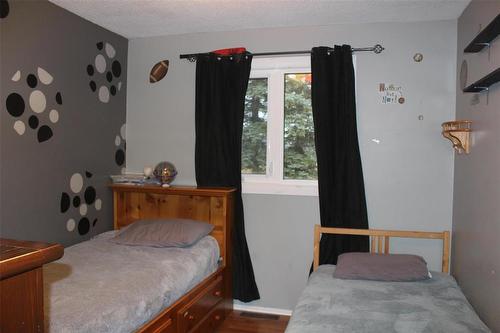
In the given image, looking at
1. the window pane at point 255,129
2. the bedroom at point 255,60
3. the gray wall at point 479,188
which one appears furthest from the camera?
the window pane at point 255,129

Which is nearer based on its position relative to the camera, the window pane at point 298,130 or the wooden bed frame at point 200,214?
the wooden bed frame at point 200,214

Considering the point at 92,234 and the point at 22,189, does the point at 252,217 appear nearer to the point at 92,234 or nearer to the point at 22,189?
the point at 92,234

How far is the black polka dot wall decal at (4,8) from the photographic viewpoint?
2.47 meters

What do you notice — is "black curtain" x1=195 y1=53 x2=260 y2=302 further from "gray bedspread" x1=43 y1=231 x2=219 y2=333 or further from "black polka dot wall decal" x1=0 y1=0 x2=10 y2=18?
"black polka dot wall decal" x1=0 y1=0 x2=10 y2=18

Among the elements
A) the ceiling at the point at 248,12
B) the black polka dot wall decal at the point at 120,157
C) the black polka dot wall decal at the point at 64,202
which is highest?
the ceiling at the point at 248,12

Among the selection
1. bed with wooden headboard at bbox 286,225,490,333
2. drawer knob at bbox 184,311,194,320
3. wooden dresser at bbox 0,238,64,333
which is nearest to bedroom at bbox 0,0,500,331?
bed with wooden headboard at bbox 286,225,490,333

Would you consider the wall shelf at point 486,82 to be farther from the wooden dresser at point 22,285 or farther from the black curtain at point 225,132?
the wooden dresser at point 22,285

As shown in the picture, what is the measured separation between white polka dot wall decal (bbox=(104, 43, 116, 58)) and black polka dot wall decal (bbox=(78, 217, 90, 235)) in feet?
4.75

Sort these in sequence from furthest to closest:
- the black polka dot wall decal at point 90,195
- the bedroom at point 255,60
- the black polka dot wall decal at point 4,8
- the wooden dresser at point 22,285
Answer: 1. the black polka dot wall decal at point 90,195
2. the bedroom at point 255,60
3. the black polka dot wall decal at point 4,8
4. the wooden dresser at point 22,285

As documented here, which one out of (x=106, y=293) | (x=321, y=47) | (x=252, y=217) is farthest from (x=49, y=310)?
(x=321, y=47)

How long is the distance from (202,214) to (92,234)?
93cm

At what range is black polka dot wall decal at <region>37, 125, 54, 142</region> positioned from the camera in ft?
9.17

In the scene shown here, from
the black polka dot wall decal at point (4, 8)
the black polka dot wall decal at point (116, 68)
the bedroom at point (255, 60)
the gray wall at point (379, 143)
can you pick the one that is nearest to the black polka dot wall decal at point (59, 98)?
the bedroom at point (255, 60)

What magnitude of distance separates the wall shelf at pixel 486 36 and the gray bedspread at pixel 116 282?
2255 millimetres
